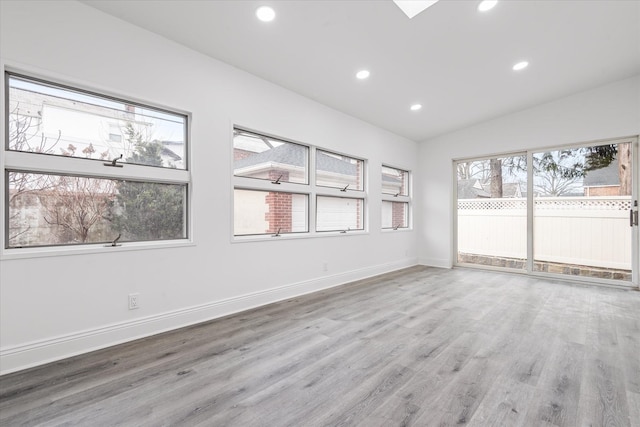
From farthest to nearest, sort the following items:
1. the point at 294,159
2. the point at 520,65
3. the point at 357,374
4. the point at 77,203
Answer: the point at 294,159 < the point at 520,65 < the point at 77,203 < the point at 357,374

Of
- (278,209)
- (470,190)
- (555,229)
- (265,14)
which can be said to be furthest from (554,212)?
(265,14)

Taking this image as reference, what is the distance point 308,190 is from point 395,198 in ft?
7.83

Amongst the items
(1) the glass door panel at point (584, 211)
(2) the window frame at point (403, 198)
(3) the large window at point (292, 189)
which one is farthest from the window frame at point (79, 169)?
(1) the glass door panel at point (584, 211)

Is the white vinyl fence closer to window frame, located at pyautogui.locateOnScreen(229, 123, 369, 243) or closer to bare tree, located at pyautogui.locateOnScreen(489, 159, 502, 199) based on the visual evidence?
bare tree, located at pyautogui.locateOnScreen(489, 159, 502, 199)

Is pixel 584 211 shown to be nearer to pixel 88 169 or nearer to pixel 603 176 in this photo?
pixel 603 176

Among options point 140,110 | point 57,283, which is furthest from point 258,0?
point 57,283

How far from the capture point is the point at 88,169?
2.34 m

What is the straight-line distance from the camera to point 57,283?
2.19m

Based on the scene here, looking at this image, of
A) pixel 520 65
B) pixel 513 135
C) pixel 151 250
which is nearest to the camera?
pixel 151 250

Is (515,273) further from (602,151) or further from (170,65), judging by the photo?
(170,65)

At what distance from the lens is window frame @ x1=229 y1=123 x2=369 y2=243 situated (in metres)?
A: 3.30

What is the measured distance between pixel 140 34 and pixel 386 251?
4.71m

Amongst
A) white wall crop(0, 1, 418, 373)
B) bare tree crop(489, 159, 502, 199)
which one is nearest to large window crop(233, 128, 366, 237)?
white wall crop(0, 1, 418, 373)

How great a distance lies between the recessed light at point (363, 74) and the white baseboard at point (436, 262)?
4095 millimetres
